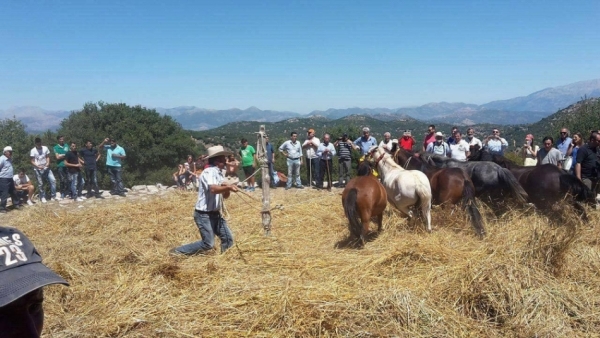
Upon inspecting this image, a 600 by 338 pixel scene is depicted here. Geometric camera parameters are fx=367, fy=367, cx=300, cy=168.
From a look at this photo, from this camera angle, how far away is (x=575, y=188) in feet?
19.6

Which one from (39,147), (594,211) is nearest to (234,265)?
(594,211)

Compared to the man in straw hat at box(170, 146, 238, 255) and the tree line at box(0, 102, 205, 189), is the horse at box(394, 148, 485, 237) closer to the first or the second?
the man in straw hat at box(170, 146, 238, 255)

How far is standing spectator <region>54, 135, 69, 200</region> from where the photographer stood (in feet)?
34.2

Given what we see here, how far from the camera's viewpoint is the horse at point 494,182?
21.4 ft

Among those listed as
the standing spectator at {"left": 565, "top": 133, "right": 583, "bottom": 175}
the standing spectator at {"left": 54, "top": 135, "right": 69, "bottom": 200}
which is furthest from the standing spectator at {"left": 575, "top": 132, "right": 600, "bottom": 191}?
the standing spectator at {"left": 54, "top": 135, "right": 69, "bottom": 200}

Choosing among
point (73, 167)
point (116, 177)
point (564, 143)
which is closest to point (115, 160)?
point (116, 177)

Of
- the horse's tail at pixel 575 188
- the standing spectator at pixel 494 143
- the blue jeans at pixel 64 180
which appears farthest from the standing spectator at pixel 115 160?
the horse's tail at pixel 575 188

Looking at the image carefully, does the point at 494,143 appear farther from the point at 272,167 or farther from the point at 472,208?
the point at 272,167

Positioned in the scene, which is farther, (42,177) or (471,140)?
(42,177)

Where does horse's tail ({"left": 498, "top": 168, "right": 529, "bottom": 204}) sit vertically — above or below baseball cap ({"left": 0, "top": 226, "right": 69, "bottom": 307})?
below

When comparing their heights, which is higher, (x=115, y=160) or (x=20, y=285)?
(x=20, y=285)

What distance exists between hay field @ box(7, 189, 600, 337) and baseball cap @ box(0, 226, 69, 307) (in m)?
2.27

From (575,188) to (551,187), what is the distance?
0.35 metres

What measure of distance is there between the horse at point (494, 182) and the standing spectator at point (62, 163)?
1054 centimetres
